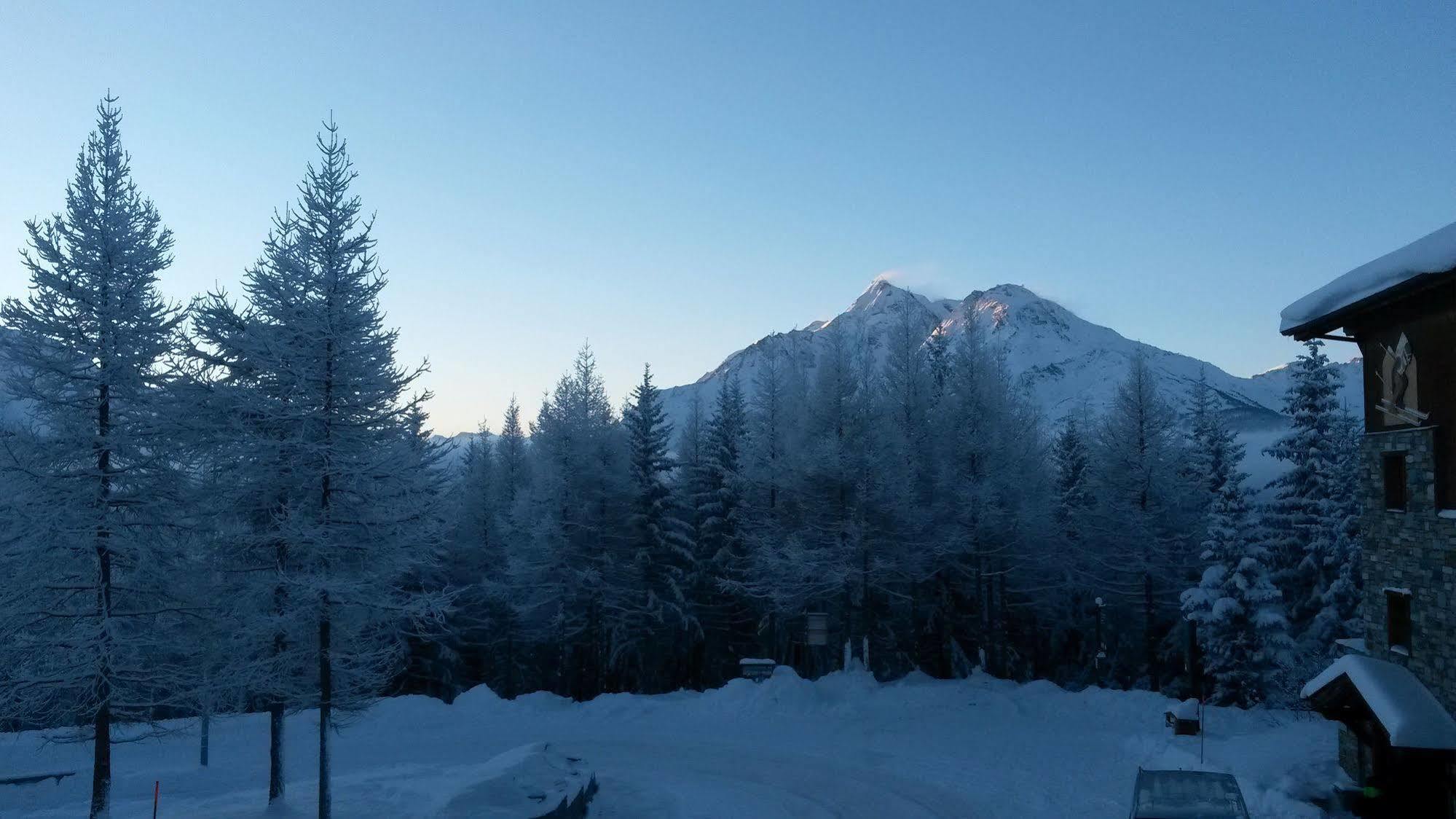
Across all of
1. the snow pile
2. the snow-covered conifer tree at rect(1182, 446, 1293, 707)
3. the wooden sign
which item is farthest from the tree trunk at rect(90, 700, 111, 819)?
the snow-covered conifer tree at rect(1182, 446, 1293, 707)

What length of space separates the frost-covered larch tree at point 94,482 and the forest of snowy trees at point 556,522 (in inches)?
2.5

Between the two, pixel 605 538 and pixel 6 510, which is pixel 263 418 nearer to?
pixel 6 510

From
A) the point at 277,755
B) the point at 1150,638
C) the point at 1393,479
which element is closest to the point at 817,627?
the point at 1150,638

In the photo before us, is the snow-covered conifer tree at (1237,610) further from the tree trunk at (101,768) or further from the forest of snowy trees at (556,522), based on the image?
the tree trunk at (101,768)

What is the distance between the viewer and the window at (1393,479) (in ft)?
52.5

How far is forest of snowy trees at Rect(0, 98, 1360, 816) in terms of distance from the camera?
16906mm

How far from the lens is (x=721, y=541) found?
124ft

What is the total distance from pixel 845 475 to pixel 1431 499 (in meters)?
18.2

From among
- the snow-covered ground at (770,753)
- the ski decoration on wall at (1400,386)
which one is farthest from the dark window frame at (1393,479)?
the snow-covered ground at (770,753)

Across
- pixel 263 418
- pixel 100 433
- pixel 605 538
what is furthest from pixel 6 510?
pixel 605 538

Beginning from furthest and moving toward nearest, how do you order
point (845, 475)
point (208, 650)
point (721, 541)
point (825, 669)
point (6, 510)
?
point (721, 541), point (825, 669), point (845, 475), point (208, 650), point (6, 510)

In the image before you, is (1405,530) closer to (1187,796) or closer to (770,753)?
(1187,796)

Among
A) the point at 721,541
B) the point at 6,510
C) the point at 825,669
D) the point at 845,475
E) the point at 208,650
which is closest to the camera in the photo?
the point at 6,510

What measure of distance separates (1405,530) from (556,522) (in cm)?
2680
